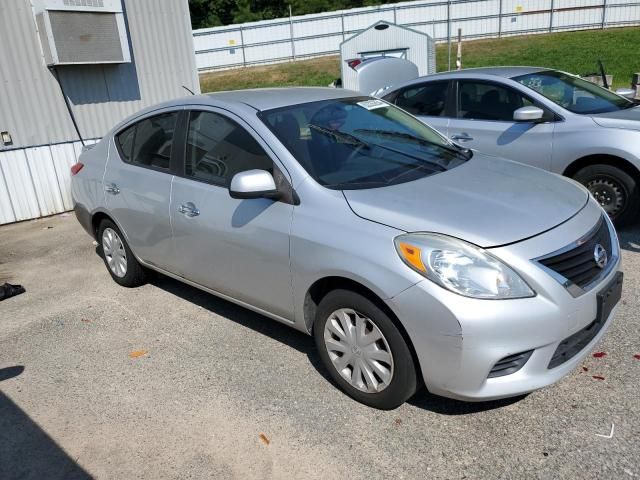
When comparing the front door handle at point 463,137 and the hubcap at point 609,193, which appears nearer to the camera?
the hubcap at point 609,193

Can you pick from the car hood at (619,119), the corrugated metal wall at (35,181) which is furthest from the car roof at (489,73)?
the corrugated metal wall at (35,181)

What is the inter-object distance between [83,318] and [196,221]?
1.56 metres

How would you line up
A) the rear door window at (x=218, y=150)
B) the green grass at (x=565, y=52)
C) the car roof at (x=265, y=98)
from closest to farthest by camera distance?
the rear door window at (x=218, y=150)
the car roof at (x=265, y=98)
the green grass at (x=565, y=52)

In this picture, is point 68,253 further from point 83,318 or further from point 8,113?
point 8,113

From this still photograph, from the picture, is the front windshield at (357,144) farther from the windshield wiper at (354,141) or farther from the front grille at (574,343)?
the front grille at (574,343)

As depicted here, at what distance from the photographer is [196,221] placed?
3797 mm

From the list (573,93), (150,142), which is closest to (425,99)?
(573,93)

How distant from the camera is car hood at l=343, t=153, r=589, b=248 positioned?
2717 mm

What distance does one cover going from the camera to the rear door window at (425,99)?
6.37 metres

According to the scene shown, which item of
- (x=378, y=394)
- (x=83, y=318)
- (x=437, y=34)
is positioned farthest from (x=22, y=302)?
(x=437, y=34)

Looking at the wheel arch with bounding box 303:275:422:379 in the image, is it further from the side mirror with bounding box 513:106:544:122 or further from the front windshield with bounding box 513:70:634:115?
the front windshield with bounding box 513:70:634:115

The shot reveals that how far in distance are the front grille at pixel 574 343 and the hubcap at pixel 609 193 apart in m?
2.98

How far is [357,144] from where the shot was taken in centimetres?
356

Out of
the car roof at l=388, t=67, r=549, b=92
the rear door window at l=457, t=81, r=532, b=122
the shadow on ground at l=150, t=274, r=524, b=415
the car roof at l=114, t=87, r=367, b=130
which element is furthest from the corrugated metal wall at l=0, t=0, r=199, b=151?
the rear door window at l=457, t=81, r=532, b=122
